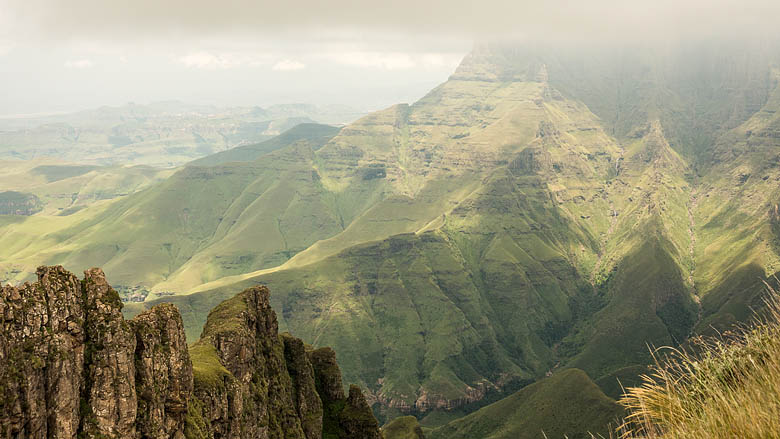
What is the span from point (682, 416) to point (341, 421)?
113927mm

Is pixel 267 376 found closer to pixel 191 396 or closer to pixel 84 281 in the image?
pixel 191 396

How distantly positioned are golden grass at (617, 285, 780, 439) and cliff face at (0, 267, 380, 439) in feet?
125

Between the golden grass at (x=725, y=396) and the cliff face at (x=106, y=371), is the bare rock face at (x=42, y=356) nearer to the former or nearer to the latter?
the cliff face at (x=106, y=371)

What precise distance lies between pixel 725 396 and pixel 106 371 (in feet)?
146

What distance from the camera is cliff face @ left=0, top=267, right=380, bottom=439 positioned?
1517 inches

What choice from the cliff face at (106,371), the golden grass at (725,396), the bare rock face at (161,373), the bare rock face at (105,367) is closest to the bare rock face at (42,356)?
the cliff face at (106,371)

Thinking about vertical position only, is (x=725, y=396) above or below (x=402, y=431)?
above

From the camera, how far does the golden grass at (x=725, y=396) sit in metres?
12.4

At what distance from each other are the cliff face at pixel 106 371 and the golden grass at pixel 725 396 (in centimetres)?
3819

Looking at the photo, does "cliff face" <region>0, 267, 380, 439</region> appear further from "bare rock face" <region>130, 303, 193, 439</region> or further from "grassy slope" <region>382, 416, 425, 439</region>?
"grassy slope" <region>382, 416, 425, 439</region>

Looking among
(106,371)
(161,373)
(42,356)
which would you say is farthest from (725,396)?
(161,373)

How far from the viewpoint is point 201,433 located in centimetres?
5919

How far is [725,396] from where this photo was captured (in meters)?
14.6

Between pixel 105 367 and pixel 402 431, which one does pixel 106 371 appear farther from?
pixel 402 431
